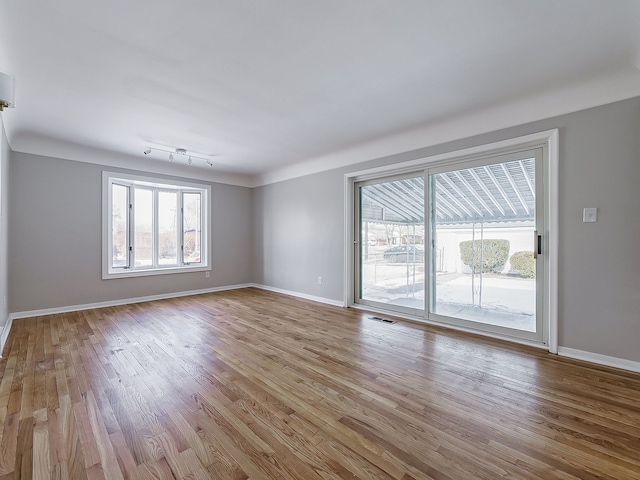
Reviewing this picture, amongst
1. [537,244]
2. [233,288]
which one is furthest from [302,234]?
[537,244]

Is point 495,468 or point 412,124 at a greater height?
point 412,124

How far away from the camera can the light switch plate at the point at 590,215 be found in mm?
2656

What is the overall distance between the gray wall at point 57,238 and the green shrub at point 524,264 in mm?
5885

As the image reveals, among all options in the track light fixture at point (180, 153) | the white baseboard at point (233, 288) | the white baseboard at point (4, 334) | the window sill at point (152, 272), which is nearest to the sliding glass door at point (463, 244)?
the white baseboard at point (233, 288)

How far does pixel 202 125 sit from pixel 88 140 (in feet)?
6.67

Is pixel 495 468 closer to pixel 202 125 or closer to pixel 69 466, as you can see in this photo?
pixel 69 466

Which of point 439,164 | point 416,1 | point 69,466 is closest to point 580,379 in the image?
point 439,164

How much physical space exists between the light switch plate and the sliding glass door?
36cm

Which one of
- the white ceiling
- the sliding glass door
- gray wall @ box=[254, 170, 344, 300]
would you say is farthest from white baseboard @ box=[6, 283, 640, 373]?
the white ceiling

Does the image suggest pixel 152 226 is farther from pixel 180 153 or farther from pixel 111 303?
pixel 180 153

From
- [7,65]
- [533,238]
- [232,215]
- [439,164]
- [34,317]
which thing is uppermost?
[7,65]

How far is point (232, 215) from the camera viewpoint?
6.54m

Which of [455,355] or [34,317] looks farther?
[34,317]

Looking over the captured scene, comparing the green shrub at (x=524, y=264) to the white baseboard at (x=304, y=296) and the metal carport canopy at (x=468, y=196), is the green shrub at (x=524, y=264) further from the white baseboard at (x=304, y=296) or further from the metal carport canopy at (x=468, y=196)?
the white baseboard at (x=304, y=296)
